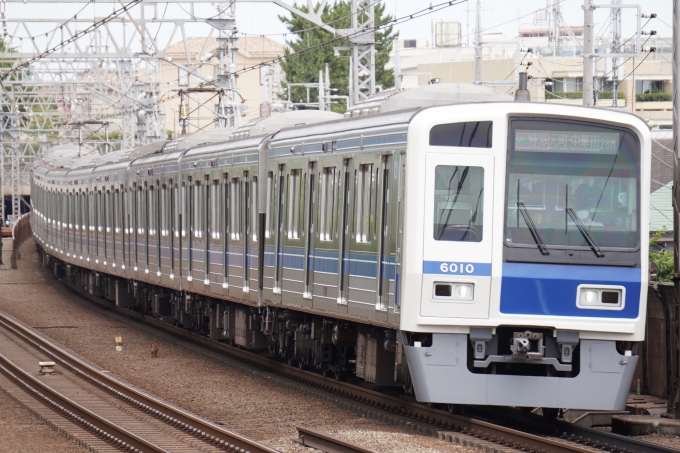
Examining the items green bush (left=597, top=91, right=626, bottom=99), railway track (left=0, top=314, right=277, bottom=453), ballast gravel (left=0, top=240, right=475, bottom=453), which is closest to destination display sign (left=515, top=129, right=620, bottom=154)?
ballast gravel (left=0, top=240, right=475, bottom=453)

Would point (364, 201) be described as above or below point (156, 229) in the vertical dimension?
above

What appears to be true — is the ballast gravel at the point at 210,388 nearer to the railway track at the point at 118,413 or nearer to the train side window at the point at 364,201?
the railway track at the point at 118,413

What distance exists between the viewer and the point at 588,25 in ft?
67.2

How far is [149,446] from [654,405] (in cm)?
491

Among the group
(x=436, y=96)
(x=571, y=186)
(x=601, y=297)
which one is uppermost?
(x=436, y=96)

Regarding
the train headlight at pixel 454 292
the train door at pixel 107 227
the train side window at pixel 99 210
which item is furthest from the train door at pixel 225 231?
the train side window at pixel 99 210

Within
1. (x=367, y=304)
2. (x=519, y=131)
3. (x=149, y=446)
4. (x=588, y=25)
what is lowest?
(x=149, y=446)

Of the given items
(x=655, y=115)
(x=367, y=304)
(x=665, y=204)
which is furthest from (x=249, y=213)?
(x=655, y=115)

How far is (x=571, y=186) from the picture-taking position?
1131 cm

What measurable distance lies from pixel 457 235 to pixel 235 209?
732 cm

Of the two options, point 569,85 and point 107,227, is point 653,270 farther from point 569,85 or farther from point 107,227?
point 569,85

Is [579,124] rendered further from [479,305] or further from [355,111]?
[355,111]

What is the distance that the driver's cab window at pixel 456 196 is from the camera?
11297mm

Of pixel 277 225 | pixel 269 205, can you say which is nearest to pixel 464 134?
pixel 277 225
